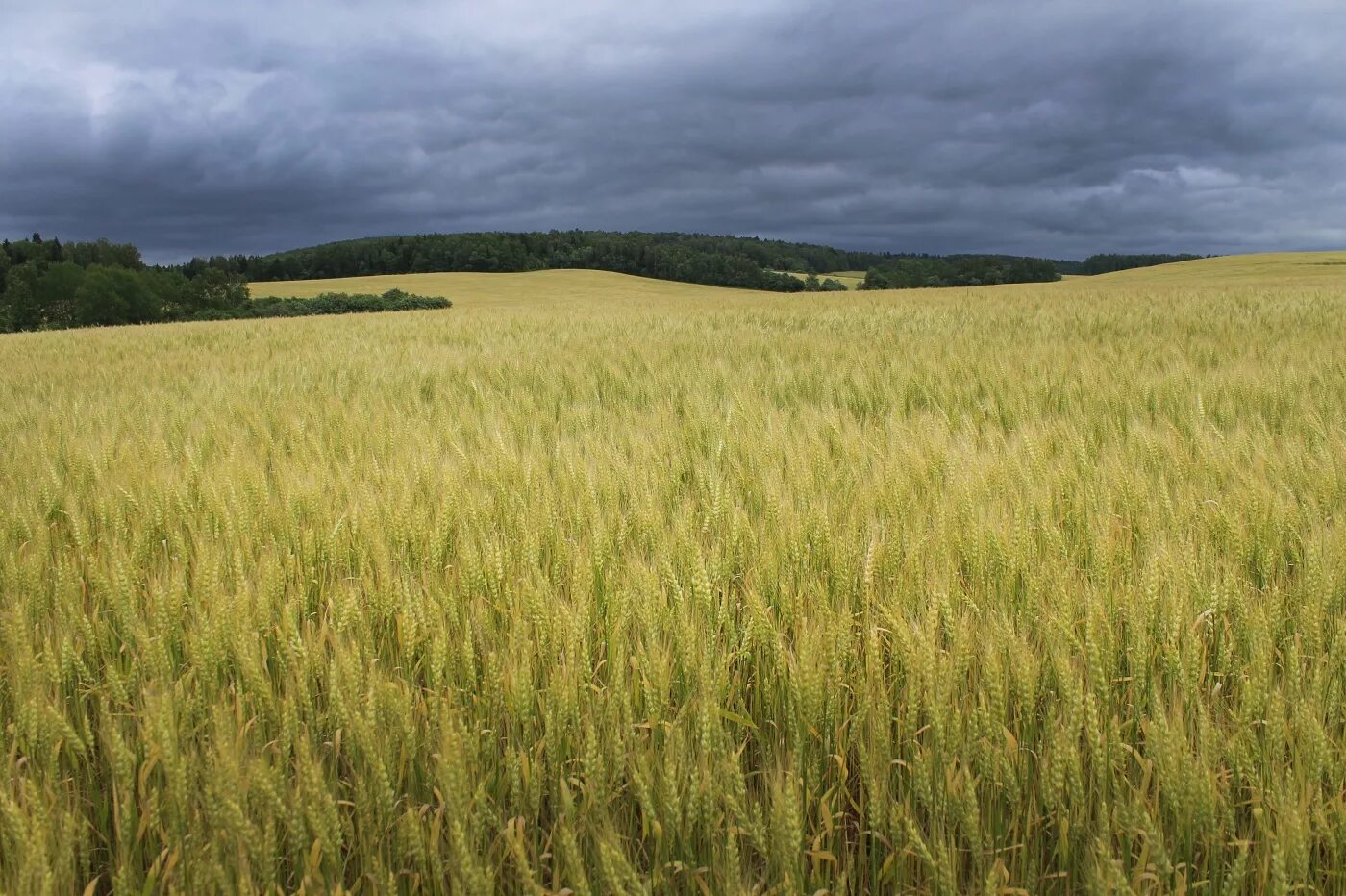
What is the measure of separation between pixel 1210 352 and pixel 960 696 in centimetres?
538

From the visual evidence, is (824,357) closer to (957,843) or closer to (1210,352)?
(1210,352)

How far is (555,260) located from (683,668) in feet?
222

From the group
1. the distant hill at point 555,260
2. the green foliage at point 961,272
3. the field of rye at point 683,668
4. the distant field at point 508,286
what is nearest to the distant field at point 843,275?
the distant hill at point 555,260

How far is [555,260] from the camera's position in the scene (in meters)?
66.1

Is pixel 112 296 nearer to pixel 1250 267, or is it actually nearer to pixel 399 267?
pixel 399 267

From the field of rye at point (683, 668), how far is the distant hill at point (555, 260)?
175ft

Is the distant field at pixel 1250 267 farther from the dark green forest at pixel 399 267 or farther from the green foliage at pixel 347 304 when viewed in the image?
the green foliage at pixel 347 304

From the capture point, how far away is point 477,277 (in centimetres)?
5147

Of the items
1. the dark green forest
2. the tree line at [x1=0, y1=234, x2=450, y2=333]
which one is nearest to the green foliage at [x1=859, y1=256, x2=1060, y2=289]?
the dark green forest

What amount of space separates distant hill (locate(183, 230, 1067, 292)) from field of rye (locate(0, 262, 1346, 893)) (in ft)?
175

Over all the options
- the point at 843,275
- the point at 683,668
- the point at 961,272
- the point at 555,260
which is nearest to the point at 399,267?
the point at 555,260

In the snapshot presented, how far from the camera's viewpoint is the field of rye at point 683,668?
38.3 inches

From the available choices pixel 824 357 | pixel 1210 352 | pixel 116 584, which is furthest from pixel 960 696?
pixel 1210 352

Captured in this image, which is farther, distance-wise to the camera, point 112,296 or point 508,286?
point 112,296
